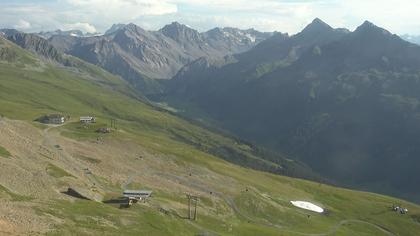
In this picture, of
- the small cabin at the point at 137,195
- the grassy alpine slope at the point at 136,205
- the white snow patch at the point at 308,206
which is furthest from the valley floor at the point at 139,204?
the white snow patch at the point at 308,206

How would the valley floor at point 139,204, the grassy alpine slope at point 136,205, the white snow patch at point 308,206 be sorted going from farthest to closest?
the white snow patch at point 308,206
the grassy alpine slope at point 136,205
the valley floor at point 139,204

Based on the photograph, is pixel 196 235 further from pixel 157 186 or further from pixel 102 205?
pixel 157 186

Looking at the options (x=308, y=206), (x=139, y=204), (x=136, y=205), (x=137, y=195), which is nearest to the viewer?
(x=136, y=205)

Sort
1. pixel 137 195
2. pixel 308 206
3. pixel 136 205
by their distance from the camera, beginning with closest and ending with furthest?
pixel 136 205, pixel 137 195, pixel 308 206

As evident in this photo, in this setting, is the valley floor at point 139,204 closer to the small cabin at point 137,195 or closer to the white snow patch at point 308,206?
the small cabin at point 137,195

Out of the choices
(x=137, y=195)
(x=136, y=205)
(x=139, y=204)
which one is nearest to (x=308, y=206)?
(x=137, y=195)

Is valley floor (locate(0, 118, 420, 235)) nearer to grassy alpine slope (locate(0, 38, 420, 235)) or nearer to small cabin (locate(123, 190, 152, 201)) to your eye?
grassy alpine slope (locate(0, 38, 420, 235))

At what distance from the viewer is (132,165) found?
6403 inches

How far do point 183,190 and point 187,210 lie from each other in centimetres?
2387

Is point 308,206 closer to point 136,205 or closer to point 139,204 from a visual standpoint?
point 139,204

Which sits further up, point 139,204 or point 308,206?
point 139,204

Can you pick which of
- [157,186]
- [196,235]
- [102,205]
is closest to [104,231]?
[102,205]

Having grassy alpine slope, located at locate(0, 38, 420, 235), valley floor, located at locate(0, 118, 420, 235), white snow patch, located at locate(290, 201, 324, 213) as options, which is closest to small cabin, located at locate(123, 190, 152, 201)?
valley floor, located at locate(0, 118, 420, 235)

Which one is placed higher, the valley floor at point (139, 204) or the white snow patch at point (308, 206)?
the valley floor at point (139, 204)
